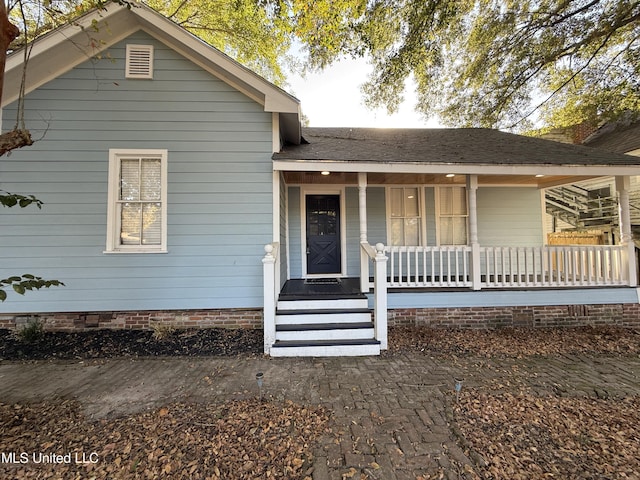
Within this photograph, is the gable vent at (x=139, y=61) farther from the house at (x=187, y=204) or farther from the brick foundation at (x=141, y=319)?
the brick foundation at (x=141, y=319)

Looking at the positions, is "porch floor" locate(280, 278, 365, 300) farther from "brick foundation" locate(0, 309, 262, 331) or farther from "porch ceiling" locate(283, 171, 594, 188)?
"porch ceiling" locate(283, 171, 594, 188)

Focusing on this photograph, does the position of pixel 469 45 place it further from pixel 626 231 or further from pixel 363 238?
pixel 363 238

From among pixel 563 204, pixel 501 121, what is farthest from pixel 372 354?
pixel 563 204

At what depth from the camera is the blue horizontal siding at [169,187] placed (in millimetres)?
4719

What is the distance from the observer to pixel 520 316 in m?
5.34

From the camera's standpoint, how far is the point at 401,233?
7.14 m

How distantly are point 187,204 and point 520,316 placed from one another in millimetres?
6494

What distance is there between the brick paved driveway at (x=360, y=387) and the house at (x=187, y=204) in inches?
30.4

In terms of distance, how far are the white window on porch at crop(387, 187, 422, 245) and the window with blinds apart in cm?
507

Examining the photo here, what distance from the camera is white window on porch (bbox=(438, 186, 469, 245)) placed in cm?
715

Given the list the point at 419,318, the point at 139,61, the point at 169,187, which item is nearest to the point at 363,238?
the point at 419,318

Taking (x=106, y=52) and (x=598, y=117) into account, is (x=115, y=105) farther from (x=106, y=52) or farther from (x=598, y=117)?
(x=598, y=117)

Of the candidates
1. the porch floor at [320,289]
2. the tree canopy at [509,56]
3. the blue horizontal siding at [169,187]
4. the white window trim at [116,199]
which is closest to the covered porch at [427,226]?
the porch floor at [320,289]

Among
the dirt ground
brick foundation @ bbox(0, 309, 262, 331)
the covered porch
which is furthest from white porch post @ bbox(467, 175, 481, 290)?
brick foundation @ bbox(0, 309, 262, 331)
